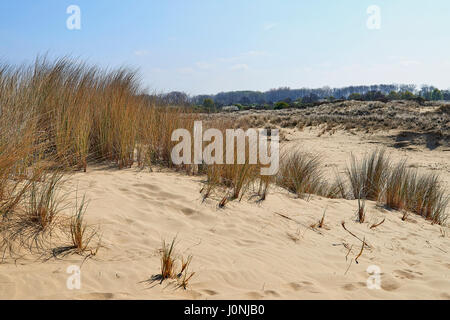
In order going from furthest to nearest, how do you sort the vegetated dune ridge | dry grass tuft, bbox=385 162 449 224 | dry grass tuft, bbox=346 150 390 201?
dry grass tuft, bbox=346 150 390 201 < dry grass tuft, bbox=385 162 449 224 < the vegetated dune ridge

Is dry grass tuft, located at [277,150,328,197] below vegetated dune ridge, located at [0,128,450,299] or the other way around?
the other way around

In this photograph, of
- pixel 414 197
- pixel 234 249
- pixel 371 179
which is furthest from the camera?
pixel 371 179

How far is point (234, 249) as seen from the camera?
11.0 ft

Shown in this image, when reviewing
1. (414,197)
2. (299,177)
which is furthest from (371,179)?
(299,177)

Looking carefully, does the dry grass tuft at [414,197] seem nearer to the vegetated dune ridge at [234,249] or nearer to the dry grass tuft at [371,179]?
the dry grass tuft at [371,179]

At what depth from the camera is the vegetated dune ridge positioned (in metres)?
2.50

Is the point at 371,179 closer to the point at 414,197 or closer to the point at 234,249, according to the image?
the point at 414,197

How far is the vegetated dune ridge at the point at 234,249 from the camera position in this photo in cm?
250

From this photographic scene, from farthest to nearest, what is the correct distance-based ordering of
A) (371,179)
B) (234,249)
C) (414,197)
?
1. (371,179)
2. (414,197)
3. (234,249)

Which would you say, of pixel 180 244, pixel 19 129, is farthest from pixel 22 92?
pixel 180 244

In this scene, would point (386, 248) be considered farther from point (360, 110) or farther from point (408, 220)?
point (360, 110)

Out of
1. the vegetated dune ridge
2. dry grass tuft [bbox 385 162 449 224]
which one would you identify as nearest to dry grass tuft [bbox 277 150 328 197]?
the vegetated dune ridge

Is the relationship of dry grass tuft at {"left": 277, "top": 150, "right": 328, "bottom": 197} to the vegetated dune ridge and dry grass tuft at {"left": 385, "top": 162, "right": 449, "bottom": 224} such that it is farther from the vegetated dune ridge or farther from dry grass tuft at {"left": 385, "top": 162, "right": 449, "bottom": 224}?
dry grass tuft at {"left": 385, "top": 162, "right": 449, "bottom": 224}
